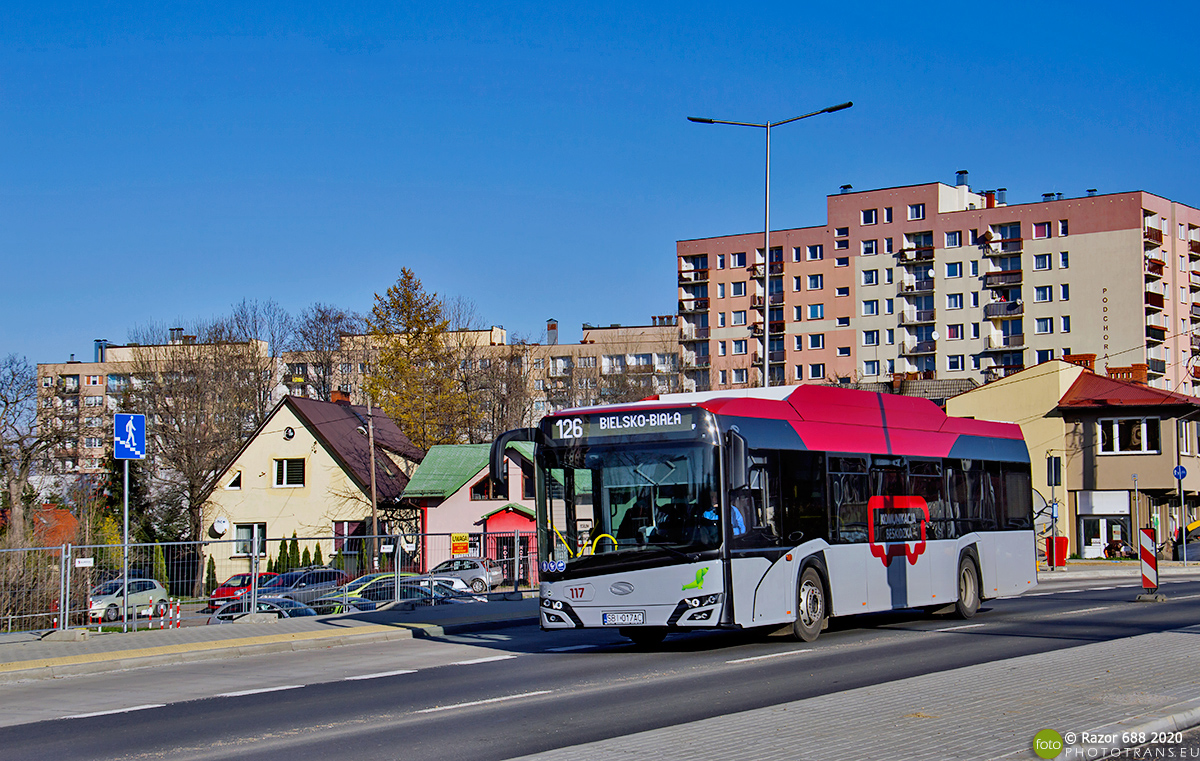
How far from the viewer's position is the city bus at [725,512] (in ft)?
48.6

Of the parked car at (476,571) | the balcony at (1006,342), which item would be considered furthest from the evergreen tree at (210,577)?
the balcony at (1006,342)

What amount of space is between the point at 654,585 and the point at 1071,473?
47380mm

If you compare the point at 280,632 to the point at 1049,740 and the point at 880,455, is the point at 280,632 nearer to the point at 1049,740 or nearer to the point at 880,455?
the point at 880,455

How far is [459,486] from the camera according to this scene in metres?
57.2

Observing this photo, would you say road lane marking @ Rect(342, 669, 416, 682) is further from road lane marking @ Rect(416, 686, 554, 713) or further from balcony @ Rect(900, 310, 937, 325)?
balcony @ Rect(900, 310, 937, 325)

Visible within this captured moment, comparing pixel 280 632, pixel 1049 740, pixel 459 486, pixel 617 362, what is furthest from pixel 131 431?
pixel 617 362

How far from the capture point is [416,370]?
68812 mm

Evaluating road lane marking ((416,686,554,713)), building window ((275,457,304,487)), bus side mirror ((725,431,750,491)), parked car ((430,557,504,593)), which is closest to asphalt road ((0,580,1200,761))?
road lane marking ((416,686,554,713))

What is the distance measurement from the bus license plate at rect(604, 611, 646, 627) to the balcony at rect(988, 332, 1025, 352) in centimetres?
9153

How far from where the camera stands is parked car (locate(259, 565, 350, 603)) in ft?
80.2

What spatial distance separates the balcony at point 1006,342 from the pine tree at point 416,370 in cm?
5097

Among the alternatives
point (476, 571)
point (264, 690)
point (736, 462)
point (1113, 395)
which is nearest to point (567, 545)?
point (736, 462)

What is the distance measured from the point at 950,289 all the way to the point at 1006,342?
22.0 feet

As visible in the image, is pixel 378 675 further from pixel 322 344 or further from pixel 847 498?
pixel 322 344
